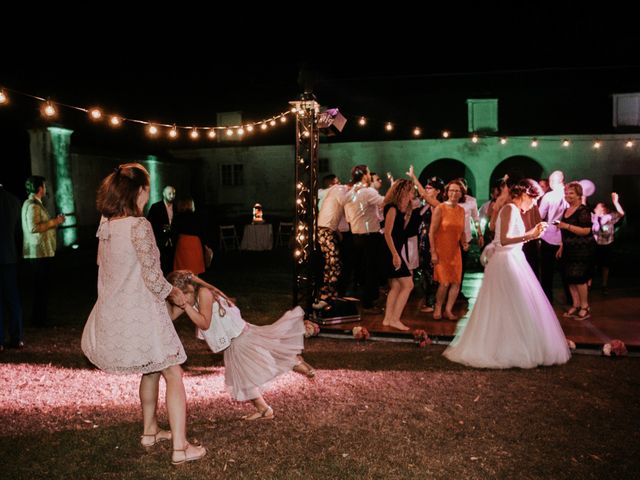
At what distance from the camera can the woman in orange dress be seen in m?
8.00

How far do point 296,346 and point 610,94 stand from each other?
25798 millimetres

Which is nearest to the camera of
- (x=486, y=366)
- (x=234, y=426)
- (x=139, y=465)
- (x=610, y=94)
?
(x=139, y=465)

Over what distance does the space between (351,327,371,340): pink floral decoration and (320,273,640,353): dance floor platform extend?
6.5 inches

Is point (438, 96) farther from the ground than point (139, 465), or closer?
farther from the ground

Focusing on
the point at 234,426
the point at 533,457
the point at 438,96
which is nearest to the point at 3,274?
the point at 234,426

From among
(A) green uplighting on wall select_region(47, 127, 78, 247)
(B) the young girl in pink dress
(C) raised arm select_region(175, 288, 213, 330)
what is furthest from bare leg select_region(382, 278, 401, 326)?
(A) green uplighting on wall select_region(47, 127, 78, 247)

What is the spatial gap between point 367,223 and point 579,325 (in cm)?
313

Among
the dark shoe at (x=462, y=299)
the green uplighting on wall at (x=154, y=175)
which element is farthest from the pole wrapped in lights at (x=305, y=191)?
the green uplighting on wall at (x=154, y=175)

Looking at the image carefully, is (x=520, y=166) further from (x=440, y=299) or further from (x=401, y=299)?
(x=401, y=299)

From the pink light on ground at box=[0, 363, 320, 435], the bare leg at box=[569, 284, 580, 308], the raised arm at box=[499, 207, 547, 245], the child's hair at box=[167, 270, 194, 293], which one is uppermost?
the raised arm at box=[499, 207, 547, 245]

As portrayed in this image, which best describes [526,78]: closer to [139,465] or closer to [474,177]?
[474,177]

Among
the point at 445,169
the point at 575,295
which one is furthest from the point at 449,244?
the point at 445,169

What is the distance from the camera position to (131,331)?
3.62 m

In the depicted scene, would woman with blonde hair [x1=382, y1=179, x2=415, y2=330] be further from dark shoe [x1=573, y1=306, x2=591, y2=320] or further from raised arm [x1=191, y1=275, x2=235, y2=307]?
raised arm [x1=191, y1=275, x2=235, y2=307]
